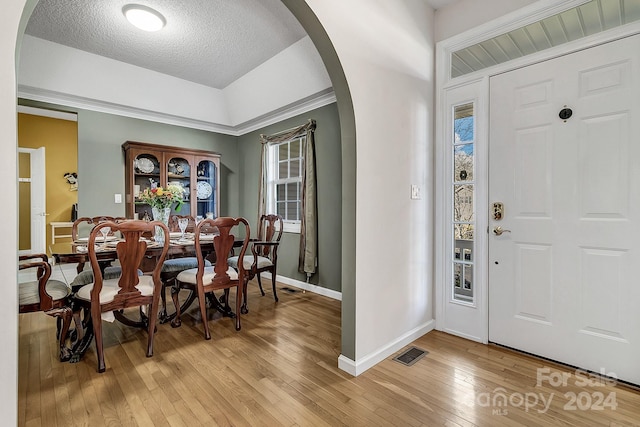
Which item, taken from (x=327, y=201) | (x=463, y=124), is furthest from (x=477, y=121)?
(x=327, y=201)

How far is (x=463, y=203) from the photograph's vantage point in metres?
2.64

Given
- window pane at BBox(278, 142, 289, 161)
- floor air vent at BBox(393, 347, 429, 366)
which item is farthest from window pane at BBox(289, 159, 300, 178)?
floor air vent at BBox(393, 347, 429, 366)

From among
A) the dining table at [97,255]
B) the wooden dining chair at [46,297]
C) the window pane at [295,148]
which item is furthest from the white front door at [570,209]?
the wooden dining chair at [46,297]

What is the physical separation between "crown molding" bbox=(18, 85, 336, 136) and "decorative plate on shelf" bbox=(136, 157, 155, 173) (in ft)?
2.12

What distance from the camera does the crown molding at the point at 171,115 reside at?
3639 millimetres

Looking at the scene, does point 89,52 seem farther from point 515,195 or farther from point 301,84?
point 515,195

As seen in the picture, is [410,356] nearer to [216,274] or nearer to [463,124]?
[216,274]

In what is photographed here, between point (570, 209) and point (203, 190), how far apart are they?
4631mm

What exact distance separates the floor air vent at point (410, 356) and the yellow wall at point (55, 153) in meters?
6.39

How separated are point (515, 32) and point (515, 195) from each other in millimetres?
1286

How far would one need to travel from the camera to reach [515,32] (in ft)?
7.64

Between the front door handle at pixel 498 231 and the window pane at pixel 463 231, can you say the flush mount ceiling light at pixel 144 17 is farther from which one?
the front door handle at pixel 498 231

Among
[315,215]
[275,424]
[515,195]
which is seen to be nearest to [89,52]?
[315,215]

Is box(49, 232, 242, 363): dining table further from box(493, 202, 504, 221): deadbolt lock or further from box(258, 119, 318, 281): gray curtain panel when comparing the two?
box(493, 202, 504, 221): deadbolt lock
